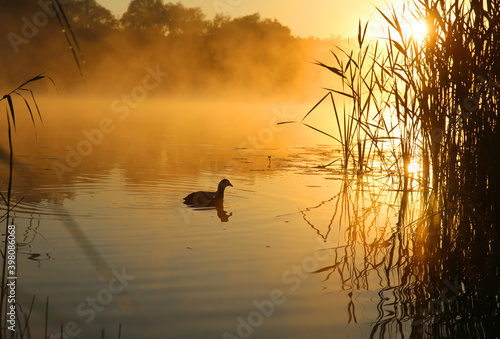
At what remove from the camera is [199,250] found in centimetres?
570

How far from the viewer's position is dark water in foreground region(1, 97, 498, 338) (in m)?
4.00

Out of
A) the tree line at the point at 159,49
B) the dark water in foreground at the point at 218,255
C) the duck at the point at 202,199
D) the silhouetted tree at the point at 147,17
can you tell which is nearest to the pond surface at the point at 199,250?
the dark water in foreground at the point at 218,255

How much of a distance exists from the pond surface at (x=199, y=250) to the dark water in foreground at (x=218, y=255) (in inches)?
0.6

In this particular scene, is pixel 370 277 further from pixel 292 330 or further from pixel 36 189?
pixel 36 189

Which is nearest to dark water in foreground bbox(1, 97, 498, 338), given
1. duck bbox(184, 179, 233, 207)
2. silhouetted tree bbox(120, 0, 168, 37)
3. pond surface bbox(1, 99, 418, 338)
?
pond surface bbox(1, 99, 418, 338)

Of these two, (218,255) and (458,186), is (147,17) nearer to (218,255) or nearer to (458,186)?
(218,255)

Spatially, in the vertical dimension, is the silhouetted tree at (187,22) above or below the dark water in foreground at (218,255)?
above

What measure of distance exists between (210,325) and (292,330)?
0.59 metres

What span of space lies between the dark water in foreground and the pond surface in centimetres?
2

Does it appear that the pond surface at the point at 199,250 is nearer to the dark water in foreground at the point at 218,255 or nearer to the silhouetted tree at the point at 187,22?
the dark water in foreground at the point at 218,255

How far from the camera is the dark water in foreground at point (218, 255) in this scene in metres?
4.00

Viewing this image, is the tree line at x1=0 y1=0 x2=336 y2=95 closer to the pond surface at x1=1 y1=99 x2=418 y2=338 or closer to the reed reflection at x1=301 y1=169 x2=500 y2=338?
the pond surface at x1=1 y1=99 x2=418 y2=338

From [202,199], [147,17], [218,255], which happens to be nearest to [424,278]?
[218,255]

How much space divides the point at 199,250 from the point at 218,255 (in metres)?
0.26
